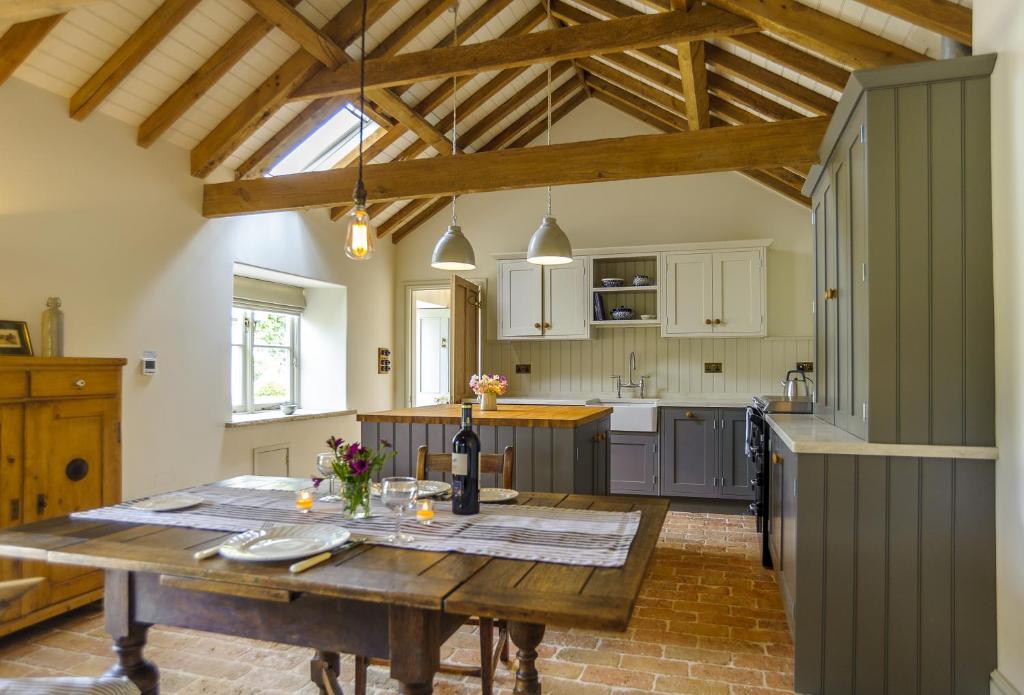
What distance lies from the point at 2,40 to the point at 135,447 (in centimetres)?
226

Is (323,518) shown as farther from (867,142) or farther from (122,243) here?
(122,243)

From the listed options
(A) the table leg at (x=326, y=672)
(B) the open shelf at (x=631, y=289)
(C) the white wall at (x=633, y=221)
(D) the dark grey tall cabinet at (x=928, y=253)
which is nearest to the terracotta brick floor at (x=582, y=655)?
(A) the table leg at (x=326, y=672)

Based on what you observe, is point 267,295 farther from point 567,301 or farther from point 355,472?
point 355,472

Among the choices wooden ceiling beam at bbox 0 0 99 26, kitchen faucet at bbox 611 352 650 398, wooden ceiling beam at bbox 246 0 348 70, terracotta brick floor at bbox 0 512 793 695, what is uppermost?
wooden ceiling beam at bbox 246 0 348 70

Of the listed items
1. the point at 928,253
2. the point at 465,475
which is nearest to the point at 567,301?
the point at 928,253

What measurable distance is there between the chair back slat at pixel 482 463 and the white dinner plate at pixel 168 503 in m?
0.76

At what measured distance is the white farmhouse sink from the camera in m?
5.76

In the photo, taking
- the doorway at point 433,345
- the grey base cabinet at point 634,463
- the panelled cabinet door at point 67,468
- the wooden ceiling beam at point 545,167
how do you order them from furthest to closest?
the doorway at point 433,345, the grey base cabinet at point 634,463, the wooden ceiling beam at point 545,167, the panelled cabinet door at point 67,468

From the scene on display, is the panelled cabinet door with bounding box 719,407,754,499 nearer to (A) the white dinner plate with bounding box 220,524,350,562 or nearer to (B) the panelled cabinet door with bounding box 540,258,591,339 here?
(B) the panelled cabinet door with bounding box 540,258,591,339

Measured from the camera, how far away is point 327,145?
5527 mm

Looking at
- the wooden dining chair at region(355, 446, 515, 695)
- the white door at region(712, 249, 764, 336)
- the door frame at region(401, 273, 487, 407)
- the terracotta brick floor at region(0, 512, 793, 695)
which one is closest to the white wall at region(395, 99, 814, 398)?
the door frame at region(401, 273, 487, 407)

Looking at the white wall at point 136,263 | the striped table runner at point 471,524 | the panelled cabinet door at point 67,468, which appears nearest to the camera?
the striped table runner at point 471,524

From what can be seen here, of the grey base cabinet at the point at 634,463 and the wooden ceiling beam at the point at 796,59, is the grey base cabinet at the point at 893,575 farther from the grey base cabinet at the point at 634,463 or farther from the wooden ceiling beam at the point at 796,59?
the grey base cabinet at the point at 634,463

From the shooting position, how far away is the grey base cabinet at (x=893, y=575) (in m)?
2.36
